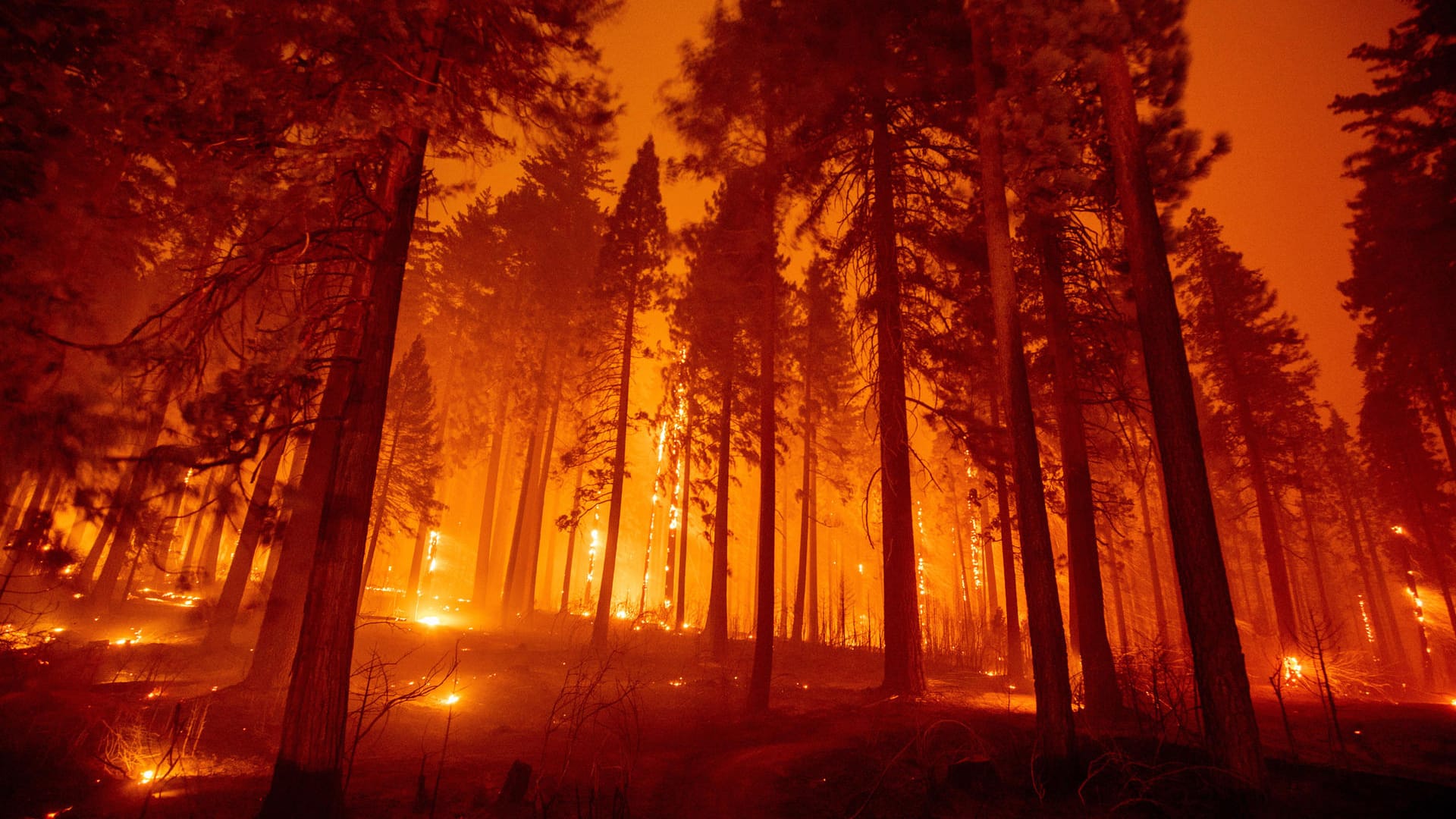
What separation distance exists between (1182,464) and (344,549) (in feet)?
30.4

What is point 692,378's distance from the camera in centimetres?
2038

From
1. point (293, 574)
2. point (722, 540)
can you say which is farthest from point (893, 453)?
point (293, 574)

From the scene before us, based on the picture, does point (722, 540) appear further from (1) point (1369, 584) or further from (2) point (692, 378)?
(1) point (1369, 584)

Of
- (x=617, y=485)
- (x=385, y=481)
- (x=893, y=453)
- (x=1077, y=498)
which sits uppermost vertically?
(x=385, y=481)

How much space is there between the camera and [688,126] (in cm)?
1288

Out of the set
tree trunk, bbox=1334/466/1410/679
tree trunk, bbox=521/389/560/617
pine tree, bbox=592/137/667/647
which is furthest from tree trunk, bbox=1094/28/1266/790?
tree trunk, bbox=1334/466/1410/679

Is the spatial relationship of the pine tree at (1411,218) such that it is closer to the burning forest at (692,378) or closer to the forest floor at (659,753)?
the burning forest at (692,378)

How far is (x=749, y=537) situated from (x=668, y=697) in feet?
97.2

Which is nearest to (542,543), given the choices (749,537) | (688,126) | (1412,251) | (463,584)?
(463,584)

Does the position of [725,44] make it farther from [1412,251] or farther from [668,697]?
[1412,251]

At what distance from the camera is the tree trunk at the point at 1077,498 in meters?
9.63

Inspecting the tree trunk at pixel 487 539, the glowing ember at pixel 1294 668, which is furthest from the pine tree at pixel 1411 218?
the tree trunk at pixel 487 539

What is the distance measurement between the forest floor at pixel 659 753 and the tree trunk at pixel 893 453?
2.99ft

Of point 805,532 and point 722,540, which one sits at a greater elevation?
point 805,532
